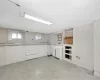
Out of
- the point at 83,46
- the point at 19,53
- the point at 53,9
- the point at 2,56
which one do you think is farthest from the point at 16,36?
the point at 83,46

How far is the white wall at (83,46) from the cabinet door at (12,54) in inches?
145

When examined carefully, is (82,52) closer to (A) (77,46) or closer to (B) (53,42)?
(A) (77,46)

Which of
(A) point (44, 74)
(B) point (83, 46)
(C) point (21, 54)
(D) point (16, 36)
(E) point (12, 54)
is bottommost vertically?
(A) point (44, 74)

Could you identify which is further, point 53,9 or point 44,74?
point 44,74

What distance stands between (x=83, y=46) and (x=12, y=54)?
4156 millimetres

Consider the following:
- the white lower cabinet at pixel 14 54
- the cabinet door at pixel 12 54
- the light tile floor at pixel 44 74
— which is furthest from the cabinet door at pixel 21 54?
the light tile floor at pixel 44 74

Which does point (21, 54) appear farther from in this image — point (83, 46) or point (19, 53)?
point (83, 46)

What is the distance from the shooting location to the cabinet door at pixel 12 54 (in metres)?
3.73

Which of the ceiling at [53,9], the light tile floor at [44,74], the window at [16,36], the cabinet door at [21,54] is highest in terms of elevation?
the ceiling at [53,9]

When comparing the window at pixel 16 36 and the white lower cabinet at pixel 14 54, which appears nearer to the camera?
the white lower cabinet at pixel 14 54

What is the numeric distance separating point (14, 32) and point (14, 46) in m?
1.05

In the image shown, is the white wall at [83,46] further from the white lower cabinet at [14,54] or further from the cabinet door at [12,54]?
the cabinet door at [12,54]

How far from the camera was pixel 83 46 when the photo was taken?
3.21m

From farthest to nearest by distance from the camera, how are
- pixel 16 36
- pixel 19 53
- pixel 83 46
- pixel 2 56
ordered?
pixel 16 36
pixel 19 53
pixel 2 56
pixel 83 46
